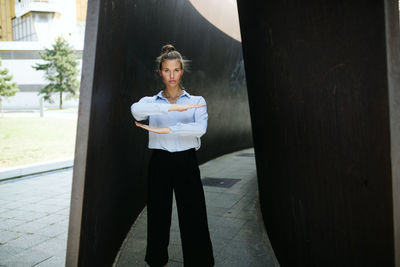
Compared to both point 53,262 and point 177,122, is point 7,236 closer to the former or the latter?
point 53,262

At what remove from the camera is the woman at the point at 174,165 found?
259cm

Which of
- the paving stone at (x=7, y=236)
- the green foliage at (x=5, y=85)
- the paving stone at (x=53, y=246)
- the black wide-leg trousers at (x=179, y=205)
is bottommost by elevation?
the paving stone at (x=53, y=246)

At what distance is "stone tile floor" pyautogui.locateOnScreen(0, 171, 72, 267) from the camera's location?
351cm

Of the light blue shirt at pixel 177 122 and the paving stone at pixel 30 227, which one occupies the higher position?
the light blue shirt at pixel 177 122

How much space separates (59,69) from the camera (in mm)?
46125

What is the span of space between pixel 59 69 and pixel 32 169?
42.2 m

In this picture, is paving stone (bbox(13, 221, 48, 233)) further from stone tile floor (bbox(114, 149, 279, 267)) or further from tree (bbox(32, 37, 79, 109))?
tree (bbox(32, 37, 79, 109))

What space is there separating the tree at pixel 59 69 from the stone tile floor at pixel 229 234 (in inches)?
1768

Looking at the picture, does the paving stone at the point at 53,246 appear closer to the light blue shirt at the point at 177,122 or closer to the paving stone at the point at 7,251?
the paving stone at the point at 7,251

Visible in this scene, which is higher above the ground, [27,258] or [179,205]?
[179,205]

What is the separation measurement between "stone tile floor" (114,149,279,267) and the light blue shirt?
1301 mm

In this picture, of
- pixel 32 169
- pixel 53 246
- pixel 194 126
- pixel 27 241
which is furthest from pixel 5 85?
pixel 194 126

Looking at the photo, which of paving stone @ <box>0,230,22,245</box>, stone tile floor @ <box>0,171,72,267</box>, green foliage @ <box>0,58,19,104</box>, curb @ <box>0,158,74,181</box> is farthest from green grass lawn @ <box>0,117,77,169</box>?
green foliage @ <box>0,58,19,104</box>

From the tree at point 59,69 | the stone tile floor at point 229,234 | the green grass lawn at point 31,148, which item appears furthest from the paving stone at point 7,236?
the tree at point 59,69
